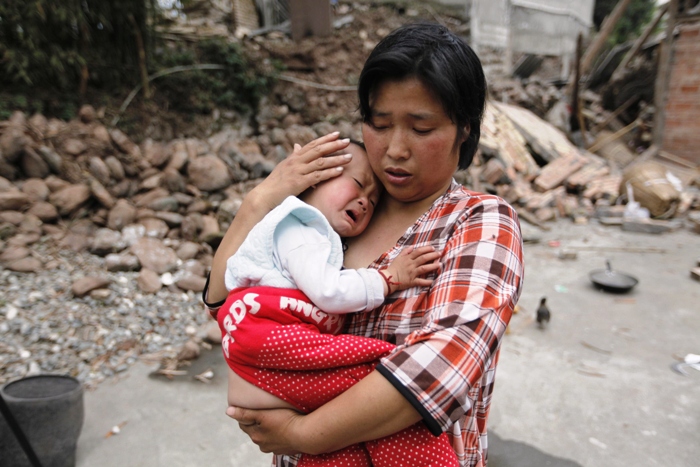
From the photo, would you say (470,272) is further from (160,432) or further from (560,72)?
(560,72)

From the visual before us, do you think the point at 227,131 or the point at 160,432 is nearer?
the point at 160,432

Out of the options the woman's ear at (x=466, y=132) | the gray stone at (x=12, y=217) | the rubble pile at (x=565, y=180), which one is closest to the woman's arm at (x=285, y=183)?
the woman's ear at (x=466, y=132)

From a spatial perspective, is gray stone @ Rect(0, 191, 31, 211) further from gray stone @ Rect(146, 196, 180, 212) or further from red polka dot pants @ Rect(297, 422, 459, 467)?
red polka dot pants @ Rect(297, 422, 459, 467)

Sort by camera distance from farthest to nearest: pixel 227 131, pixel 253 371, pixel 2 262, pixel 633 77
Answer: pixel 633 77 < pixel 227 131 < pixel 2 262 < pixel 253 371

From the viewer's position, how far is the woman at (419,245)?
3.02 feet

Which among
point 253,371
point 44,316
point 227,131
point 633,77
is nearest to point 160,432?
point 44,316

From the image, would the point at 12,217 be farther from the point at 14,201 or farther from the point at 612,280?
the point at 612,280

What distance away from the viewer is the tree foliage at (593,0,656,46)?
18.8m

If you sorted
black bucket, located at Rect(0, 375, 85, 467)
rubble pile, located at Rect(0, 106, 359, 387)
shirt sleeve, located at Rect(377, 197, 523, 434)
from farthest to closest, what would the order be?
rubble pile, located at Rect(0, 106, 359, 387), black bucket, located at Rect(0, 375, 85, 467), shirt sleeve, located at Rect(377, 197, 523, 434)

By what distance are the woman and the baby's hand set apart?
0.03m

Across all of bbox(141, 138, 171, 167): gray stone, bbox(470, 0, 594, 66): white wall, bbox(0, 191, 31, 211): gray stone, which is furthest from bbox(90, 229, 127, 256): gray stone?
bbox(470, 0, 594, 66): white wall

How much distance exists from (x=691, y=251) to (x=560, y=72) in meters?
10.8

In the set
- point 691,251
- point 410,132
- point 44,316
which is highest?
point 410,132

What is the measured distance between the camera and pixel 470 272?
100cm
